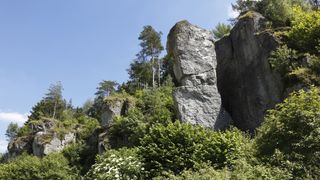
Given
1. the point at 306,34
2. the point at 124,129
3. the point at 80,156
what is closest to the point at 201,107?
the point at 306,34

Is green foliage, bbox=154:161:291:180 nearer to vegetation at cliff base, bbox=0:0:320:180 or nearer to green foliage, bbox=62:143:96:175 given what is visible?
vegetation at cliff base, bbox=0:0:320:180

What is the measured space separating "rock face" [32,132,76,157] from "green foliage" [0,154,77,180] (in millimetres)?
6954

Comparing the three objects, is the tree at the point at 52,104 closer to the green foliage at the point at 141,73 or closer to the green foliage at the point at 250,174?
the green foliage at the point at 141,73

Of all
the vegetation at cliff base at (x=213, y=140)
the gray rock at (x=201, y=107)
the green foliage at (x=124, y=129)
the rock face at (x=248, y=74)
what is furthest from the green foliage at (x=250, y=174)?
the green foliage at (x=124, y=129)

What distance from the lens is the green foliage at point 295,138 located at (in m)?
14.5

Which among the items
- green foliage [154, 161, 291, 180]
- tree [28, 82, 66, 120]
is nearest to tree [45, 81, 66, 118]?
tree [28, 82, 66, 120]

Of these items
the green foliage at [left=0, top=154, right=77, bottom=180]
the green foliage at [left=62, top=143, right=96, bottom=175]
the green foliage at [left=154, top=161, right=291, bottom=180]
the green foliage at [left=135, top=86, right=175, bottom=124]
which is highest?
the green foliage at [left=135, top=86, right=175, bottom=124]

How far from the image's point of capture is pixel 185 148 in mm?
21000

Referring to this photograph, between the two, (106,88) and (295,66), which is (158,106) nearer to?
(295,66)

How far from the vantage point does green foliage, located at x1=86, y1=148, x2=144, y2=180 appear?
21.1 meters

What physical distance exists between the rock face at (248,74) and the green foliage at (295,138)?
9.04 metres

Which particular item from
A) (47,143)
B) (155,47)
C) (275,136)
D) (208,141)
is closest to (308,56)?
(208,141)

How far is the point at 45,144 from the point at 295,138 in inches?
1428

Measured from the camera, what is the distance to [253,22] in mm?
28906
